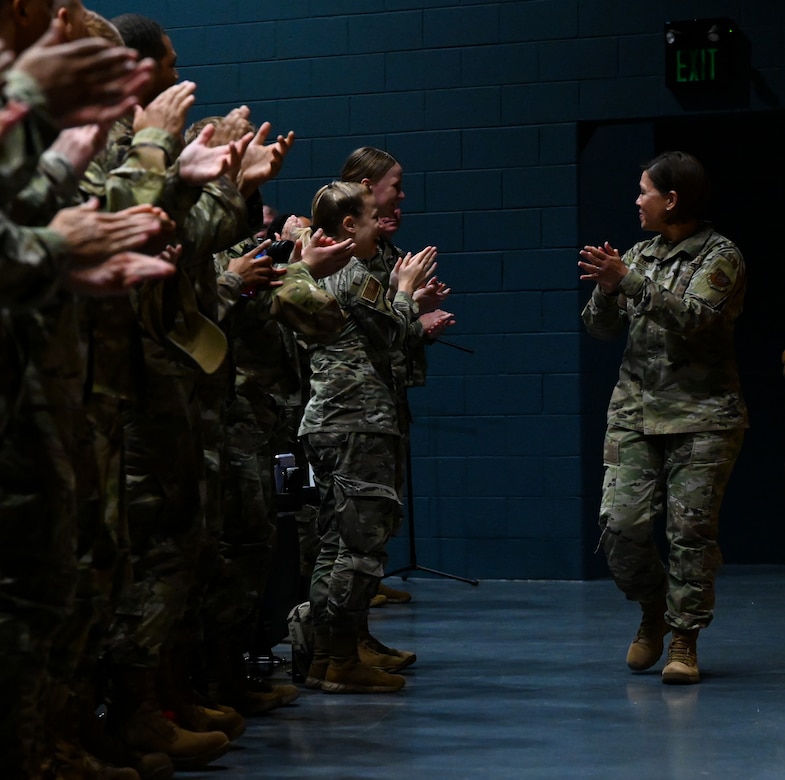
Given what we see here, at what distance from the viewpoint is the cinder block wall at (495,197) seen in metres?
7.77

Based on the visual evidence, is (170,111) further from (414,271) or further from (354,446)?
(414,271)

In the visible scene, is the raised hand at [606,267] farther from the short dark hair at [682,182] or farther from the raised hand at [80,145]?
the raised hand at [80,145]

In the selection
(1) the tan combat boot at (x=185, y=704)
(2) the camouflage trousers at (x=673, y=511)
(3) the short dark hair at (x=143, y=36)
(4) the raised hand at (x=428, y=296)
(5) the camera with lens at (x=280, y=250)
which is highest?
(3) the short dark hair at (x=143, y=36)

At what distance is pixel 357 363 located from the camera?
15.6ft

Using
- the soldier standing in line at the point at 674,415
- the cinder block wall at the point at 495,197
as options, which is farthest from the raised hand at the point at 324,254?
the cinder block wall at the point at 495,197

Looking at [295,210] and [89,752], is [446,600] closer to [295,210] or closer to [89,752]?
[295,210]

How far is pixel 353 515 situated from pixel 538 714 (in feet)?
2.75

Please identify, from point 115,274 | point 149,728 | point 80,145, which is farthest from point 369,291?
point 115,274

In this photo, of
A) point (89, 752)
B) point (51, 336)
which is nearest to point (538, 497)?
point (89, 752)

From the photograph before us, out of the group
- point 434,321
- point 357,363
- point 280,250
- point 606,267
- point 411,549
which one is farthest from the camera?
point 411,549

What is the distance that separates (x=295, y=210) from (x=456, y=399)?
139 centimetres

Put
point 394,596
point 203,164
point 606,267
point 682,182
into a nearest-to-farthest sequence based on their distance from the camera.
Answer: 1. point 203,164
2. point 606,267
3. point 682,182
4. point 394,596

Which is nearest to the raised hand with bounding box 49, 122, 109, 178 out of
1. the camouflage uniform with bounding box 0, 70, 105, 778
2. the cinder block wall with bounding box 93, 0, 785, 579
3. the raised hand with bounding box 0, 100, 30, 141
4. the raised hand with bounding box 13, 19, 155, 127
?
the camouflage uniform with bounding box 0, 70, 105, 778

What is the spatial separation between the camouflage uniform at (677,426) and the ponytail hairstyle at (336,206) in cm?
90
